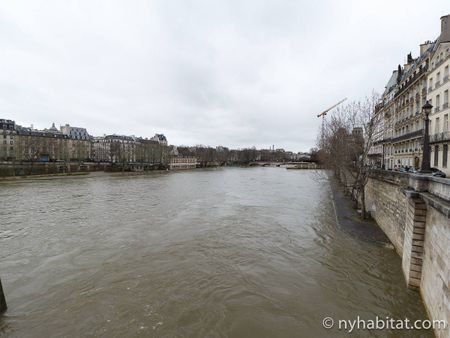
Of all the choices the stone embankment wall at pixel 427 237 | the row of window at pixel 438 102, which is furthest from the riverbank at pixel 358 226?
the row of window at pixel 438 102

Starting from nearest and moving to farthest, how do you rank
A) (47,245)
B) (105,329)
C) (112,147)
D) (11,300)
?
(105,329) < (11,300) < (47,245) < (112,147)

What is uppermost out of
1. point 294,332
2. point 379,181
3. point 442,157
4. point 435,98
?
point 435,98

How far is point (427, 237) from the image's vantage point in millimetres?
7230

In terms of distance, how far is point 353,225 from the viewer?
47.8 ft

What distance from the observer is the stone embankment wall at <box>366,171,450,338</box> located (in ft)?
18.2

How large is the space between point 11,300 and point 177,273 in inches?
201

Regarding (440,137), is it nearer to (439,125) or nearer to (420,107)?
(439,125)

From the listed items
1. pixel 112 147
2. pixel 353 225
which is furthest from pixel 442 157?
pixel 112 147

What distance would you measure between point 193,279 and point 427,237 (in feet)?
24.9

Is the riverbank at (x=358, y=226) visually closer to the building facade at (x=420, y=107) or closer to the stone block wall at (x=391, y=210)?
the stone block wall at (x=391, y=210)

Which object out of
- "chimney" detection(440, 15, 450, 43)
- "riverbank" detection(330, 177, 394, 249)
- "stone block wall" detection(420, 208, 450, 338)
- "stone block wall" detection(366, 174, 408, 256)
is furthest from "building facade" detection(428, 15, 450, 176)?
"stone block wall" detection(420, 208, 450, 338)

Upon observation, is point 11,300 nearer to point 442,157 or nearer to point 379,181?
point 379,181

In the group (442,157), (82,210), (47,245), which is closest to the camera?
(47,245)

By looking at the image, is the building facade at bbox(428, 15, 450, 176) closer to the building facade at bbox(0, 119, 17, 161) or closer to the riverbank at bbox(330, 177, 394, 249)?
the riverbank at bbox(330, 177, 394, 249)
